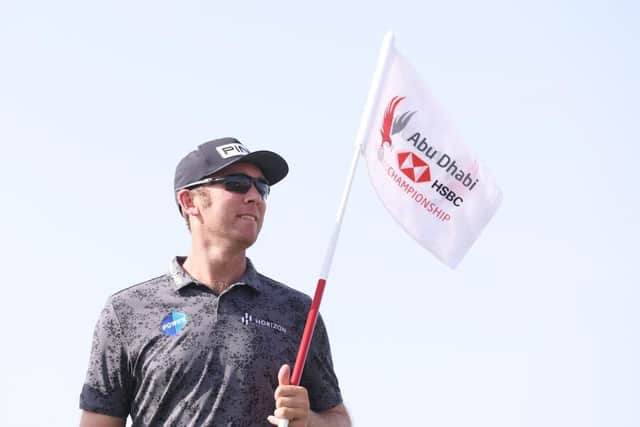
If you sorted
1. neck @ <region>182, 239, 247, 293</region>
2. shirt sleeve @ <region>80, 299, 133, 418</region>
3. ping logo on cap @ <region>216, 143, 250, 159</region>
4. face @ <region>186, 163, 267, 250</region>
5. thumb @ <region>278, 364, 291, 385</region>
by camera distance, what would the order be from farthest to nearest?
1. ping logo on cap @ <region>216, 143, 250, 159</region>
2. neck @ <region>182, 239, 247, 293</region>
3. face @ <region>186, 163, 267, 250</region>
4. shirt sleeve @ <region>80, 299, 133, 418</region>
5. thumb @ <region>278, 364, 291, 385</region>

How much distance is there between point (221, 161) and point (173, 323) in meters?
1.17

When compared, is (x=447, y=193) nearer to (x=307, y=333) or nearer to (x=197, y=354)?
(x=307, y=333)

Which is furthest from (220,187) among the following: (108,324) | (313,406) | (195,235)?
(313,406)

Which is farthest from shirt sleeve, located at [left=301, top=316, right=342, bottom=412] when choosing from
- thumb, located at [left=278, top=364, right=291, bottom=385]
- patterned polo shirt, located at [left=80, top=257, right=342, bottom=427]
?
thumb, located at [left=278, top=364, right=291, bottom=385]

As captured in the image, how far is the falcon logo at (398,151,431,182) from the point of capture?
6.73 metres

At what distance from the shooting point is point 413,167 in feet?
22.1

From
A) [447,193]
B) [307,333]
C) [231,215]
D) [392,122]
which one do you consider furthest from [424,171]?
[307,333]

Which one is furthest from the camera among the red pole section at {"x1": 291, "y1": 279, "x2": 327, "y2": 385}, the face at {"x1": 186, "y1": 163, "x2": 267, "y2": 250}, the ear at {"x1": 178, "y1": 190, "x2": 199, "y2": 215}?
the ear at {"x1": 178, "y1": 190, "x2": 199, "y2": 215}

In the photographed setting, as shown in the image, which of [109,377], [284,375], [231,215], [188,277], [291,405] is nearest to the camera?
[291,405]

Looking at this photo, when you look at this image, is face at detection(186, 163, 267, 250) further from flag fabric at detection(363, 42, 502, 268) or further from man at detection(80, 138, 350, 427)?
flag fabric at detection(363, 42, 502, 268)

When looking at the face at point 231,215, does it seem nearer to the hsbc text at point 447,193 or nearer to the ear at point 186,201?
the ear at point 186,201

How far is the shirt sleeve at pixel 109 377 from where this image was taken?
582 cm

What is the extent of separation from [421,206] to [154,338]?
7.39 ft

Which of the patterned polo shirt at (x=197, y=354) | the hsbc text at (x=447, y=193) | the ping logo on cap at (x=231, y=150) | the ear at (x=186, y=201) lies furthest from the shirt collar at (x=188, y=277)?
the hsbc text at (x=447, y=193)
